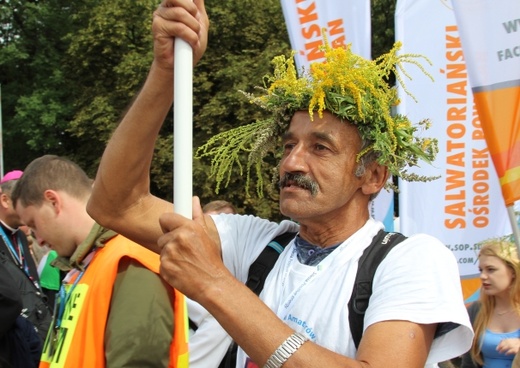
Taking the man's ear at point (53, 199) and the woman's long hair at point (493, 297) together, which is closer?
the man's ear at point (53, 199)

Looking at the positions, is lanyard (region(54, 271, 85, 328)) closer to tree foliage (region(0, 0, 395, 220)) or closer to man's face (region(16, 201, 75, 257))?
man's face (region(16, 201, 75, 257))

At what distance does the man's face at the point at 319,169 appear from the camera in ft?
6.87

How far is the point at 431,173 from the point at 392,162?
11.0ft

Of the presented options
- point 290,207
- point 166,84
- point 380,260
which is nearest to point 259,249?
point 290,207

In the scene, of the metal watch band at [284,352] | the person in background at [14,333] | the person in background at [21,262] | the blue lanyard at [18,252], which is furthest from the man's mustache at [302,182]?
the blue lanyard at [18,252]

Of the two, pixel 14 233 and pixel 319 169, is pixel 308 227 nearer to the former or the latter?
pixel 319 169

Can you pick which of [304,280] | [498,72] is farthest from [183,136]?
[498,72]

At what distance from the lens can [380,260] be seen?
194 cm

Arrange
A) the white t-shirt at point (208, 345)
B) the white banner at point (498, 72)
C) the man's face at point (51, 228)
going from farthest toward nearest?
the white t-shirt at point (208, 345) → the man's face at point (51, 228) → the white banner at point (498, 72)

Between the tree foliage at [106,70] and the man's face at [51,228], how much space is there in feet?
46.9

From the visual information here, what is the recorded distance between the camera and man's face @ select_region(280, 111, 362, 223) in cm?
209

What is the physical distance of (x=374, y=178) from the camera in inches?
89.0

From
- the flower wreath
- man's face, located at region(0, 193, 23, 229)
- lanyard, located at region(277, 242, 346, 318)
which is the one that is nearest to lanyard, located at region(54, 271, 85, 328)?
the flower wreath

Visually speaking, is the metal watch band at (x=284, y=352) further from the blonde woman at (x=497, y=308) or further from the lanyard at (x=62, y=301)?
the blonde woman at (x=497, y=308)
